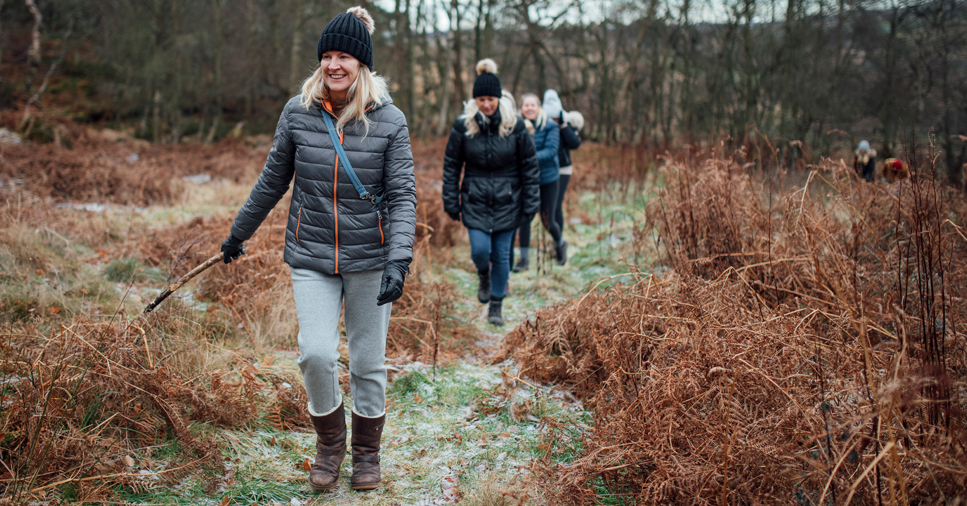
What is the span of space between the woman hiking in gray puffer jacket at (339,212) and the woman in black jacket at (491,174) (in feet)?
6.65

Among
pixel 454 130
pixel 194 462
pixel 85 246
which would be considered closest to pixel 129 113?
pixel 85 246

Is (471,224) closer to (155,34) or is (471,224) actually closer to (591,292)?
(591,292)

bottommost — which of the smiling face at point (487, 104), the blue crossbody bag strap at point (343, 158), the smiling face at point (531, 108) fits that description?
the blue crossbody bag strap at point (343, 158)

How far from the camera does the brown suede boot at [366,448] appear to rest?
2576mm

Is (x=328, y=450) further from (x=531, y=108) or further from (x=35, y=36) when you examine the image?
(x=35, y=36)

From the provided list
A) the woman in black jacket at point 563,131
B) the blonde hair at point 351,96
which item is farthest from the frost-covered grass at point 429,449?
the woman in black jacket at point 563,131

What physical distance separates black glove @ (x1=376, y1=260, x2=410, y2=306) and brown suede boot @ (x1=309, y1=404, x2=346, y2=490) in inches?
25.7

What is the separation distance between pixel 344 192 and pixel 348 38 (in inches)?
25.6

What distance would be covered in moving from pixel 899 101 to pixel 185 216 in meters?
17.1

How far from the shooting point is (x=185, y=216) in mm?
8094

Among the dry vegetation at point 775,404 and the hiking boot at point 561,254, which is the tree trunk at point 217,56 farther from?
the dry vegetation at point 775,404

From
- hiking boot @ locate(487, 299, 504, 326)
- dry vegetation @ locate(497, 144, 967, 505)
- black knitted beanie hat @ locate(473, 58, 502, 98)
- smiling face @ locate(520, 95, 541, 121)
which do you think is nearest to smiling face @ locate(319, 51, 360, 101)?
dry vegetation @ locate(497, 144, 967, 505)

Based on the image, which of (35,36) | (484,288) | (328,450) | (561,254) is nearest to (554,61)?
(35,36)

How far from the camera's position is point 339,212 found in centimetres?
240
